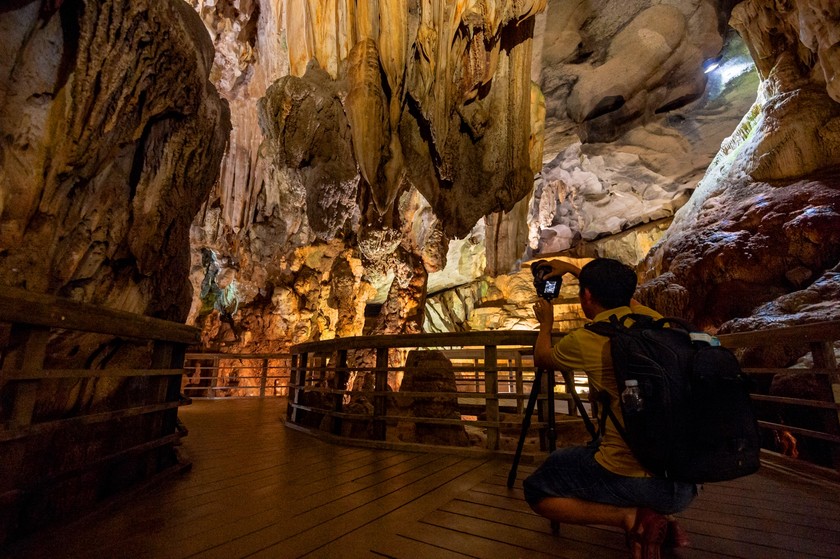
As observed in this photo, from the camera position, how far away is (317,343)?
13.8 feet

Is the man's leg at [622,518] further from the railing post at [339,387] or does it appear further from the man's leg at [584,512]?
the railing post at [339,387]

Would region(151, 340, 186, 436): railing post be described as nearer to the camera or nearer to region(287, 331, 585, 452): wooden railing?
region(287, 331, 585, 452): wooden railing

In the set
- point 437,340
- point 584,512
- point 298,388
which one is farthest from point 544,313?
point 298,388

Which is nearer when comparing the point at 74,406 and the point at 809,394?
the point at 74,406

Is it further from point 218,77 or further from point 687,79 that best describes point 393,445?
point 687,79

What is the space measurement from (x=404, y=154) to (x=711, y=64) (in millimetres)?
10687

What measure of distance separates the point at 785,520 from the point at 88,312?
344 cm

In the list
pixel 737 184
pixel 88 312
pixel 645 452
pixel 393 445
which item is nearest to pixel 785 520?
pixel 645 452

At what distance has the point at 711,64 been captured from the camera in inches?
453

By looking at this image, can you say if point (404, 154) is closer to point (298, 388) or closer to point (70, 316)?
point (298, 388)

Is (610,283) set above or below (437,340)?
above

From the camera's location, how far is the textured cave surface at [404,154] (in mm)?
2422

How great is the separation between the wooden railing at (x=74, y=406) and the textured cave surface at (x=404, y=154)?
459 millimetres

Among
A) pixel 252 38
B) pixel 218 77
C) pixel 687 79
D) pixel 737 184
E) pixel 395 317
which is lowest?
pixel 395 317
